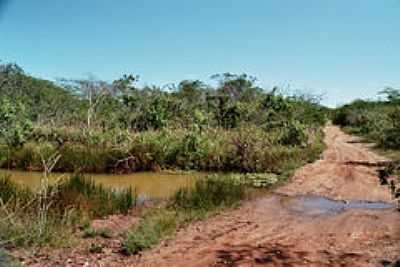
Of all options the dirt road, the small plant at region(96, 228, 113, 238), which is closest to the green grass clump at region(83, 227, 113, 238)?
the small plant at region(96, 228, 113, 238)

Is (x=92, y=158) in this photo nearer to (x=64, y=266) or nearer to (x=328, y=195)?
(x=328, y=195)

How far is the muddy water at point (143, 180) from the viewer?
12.3m

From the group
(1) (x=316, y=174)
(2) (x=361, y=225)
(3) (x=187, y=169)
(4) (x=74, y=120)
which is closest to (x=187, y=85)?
(4) (x=74, y=120)

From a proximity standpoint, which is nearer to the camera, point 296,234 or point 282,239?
point 282,239

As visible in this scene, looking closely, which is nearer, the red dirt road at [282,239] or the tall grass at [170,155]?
the red dirt road at [282,239]

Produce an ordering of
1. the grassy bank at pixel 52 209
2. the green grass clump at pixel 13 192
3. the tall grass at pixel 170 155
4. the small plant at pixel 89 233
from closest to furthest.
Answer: the grassy bank at pixel 52 209 → the small plant at pixel 89 233 → the green grass clump at pixel 13 192 → the tall grass at pixel 170 155

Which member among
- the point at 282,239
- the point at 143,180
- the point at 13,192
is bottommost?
the point at 282,239

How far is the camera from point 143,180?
13.9m

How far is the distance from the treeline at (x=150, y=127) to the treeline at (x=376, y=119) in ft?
11.4

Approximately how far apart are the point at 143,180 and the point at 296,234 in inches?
294

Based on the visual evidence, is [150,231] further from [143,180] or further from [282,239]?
[143,180]

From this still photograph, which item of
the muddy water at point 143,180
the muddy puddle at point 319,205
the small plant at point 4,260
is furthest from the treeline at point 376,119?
the small plant at point 4,260

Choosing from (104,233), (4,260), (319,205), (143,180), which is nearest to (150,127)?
(143,180)

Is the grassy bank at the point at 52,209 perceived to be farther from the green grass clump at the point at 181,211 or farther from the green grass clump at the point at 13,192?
the green grass clump at the point at 181,211
